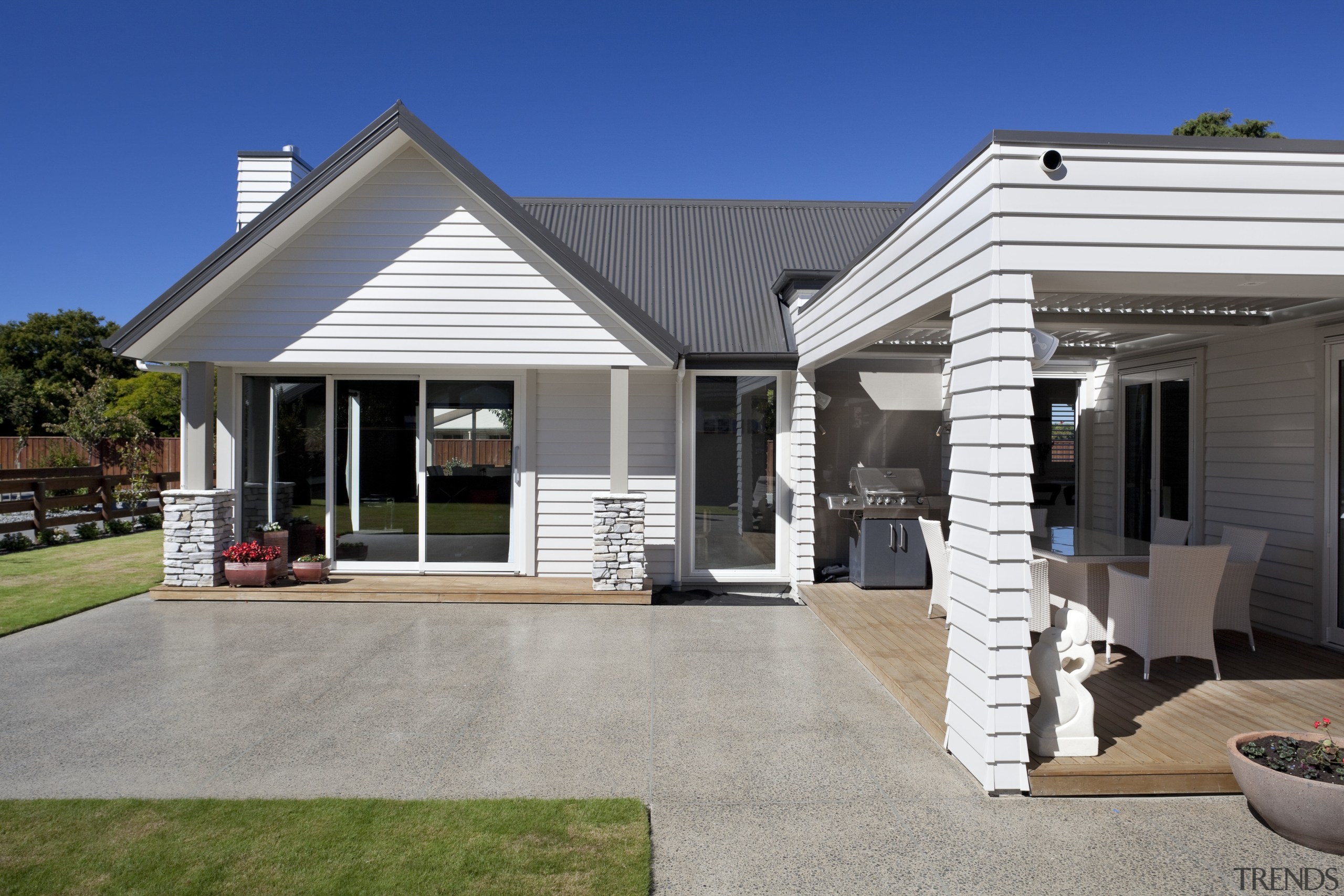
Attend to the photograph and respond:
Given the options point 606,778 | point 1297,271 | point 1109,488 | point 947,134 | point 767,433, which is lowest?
point 606,778

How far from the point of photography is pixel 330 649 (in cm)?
670

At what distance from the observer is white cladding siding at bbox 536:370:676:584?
9617 mm

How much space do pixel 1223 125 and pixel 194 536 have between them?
72.9ft

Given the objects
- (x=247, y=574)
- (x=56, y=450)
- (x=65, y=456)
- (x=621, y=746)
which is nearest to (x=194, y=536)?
(x=247, y=574)

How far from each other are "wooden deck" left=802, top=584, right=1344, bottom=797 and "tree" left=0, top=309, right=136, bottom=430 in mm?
41427

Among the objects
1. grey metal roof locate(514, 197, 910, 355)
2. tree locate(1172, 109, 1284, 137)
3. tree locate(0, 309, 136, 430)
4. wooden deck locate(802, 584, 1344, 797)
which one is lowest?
wooden deck locate(802, 584, 1344, 797)

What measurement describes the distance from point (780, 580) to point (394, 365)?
522cm

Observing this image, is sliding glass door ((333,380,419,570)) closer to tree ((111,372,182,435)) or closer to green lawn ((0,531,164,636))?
green lawn ((0,531,164,636))

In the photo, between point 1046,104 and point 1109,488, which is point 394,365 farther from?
point 1046,104

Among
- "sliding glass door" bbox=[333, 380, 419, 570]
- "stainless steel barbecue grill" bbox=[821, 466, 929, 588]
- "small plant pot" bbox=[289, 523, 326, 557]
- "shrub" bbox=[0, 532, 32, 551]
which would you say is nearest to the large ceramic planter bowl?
"stainless steel barbecue grill" bbox=[821, 466, 929, 588]

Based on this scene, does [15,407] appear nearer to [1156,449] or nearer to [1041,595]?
[1041,595]

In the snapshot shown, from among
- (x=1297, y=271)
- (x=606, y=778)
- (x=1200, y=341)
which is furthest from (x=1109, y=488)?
(x=606, y=778)

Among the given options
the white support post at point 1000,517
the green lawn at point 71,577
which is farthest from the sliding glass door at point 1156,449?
the green lawn at point 71,577

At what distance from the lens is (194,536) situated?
28.7 feet
